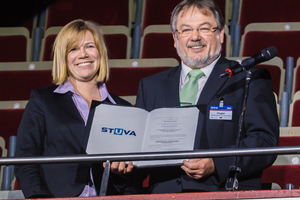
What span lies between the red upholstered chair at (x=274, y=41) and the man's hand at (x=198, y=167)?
2.37 ft

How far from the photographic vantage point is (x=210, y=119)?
31.7 inches

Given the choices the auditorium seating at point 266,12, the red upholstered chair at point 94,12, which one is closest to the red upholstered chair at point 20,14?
the red upholstered chair at point 94,12

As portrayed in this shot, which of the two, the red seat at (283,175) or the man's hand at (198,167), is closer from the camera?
the man's hand at (198,167)

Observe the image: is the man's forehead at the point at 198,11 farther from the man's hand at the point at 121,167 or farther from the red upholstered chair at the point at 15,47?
the red upholstered chair at the point at 15,47

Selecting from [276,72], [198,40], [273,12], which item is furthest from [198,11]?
[273,12]

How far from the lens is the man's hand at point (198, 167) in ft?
2.36

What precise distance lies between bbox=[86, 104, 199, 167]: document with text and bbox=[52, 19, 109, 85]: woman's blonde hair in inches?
7.5

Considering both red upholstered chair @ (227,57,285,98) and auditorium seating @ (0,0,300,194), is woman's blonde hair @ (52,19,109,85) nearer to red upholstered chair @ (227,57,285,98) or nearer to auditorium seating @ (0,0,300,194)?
auditorium seating @ (0,0,300,194)

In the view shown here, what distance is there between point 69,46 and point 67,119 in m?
0.14

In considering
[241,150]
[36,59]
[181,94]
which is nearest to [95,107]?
[181,94]

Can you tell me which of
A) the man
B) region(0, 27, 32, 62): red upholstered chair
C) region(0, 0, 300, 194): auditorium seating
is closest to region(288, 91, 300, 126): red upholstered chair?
region(0, 0, 300, 194): auditorium seating

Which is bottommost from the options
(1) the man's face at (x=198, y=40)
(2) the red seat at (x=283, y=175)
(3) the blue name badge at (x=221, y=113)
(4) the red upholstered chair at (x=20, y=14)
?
(2) the red seat at (x=283, y=175)

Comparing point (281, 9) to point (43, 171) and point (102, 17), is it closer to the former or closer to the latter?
point (102, 17)

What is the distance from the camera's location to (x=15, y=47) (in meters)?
1.57
